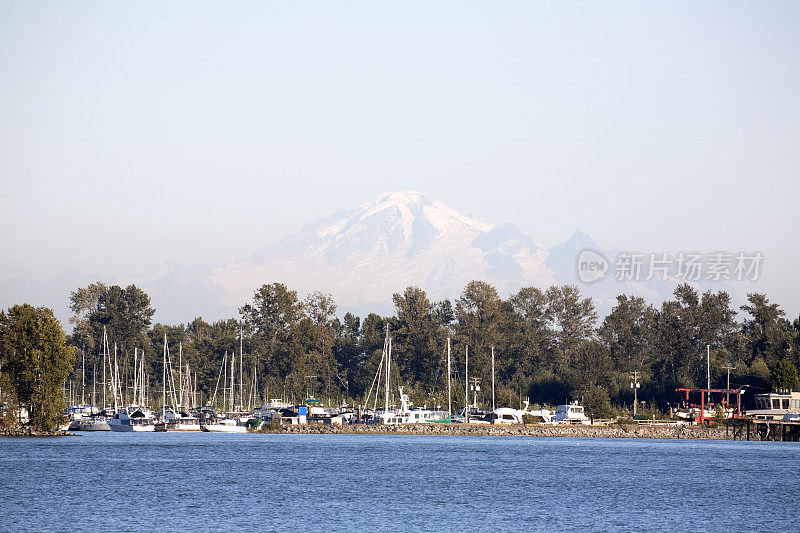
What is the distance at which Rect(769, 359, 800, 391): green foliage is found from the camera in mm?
143750

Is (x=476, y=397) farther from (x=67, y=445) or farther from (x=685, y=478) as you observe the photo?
(x=685, y=478)

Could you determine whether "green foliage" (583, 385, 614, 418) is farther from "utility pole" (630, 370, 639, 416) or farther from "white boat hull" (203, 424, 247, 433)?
"white boat hull" (203, 424, 247, 433)

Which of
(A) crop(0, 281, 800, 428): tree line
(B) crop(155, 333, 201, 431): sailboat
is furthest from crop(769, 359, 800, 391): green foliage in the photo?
(B) crop(155, 333, 201, 431): sailboat

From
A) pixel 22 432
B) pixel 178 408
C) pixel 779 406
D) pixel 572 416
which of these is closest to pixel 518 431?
pixel 572 416

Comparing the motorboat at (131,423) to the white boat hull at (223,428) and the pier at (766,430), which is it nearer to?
the white boat hull at (223,428)

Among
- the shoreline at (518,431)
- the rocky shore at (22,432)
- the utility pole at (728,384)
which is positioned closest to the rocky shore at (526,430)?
the shoreline at (518,431)

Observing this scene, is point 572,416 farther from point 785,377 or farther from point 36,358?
point 36,358

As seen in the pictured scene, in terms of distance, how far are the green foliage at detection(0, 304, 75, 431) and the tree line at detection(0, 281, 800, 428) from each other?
4659 centimetres

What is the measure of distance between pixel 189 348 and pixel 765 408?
100 metres

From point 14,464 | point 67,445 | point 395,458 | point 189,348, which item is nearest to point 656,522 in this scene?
point 395,458

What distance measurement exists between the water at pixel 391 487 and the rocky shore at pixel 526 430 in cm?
1566

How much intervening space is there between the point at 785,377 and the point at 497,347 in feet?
159

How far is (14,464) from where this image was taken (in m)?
87.1

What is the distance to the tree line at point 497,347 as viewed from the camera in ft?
526
